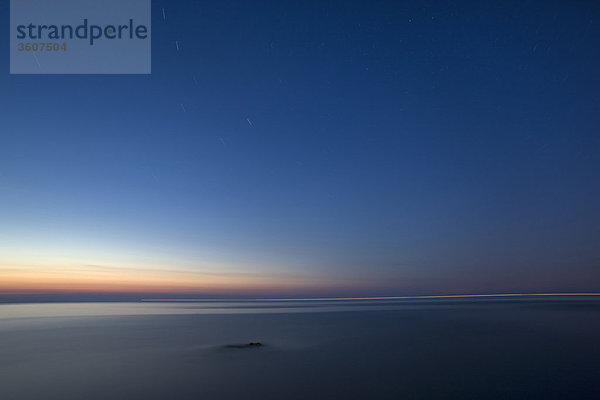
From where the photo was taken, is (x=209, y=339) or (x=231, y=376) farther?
(x=209, y=339)

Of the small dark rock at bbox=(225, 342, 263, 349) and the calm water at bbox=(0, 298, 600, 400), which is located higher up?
the calm water at bbox=(0, 298, 600, 400)

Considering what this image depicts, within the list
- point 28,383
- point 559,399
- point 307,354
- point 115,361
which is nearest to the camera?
point 559,399

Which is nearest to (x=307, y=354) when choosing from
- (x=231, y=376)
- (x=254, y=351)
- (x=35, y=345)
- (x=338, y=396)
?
(x=254, y=351)

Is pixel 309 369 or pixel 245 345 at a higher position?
pixel 309 369

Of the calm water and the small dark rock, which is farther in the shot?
the small dark rock

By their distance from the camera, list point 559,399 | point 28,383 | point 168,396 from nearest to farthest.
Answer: point 559,399, point 168,396, point 28,383

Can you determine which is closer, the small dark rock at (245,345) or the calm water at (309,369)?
the calm water at (309,369)

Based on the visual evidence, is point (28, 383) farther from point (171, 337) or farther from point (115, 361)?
point (171, 337)

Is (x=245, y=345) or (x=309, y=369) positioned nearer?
(x=309, y=369)

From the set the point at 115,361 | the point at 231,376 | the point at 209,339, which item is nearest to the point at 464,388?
the point at 231,376

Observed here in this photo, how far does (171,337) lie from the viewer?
28.1 metres

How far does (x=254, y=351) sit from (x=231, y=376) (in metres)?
6.28

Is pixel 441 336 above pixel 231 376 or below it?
below

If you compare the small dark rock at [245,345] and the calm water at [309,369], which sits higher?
the calm water at [309,369]
